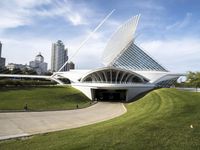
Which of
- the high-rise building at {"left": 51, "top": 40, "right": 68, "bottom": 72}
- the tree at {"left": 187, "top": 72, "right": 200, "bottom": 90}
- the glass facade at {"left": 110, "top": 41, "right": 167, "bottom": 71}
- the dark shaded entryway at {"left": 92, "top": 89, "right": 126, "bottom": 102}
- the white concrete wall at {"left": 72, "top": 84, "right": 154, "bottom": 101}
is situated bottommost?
the dark shaded entryway at {"left": 92, "top": 89, "right": 126, "bottom": 102}

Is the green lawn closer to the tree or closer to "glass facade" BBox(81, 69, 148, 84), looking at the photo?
"glass facade" BBox(81, 69, 148, 84)

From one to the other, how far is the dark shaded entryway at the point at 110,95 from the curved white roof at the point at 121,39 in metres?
20.0

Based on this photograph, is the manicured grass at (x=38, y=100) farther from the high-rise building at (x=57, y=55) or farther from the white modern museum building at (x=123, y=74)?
the high-rise building at (x=57, y=55)

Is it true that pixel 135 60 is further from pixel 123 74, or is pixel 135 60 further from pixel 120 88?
pixel 120 88

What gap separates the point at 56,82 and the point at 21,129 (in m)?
53.3

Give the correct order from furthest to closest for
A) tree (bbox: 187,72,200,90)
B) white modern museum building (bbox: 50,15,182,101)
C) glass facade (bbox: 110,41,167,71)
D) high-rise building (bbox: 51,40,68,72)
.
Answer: high-rise building (bbox: 51,40,68,72), glass facade (bbox: 110,41,167,71), tree (bbox: 187,72,200,90), white modern museum building (bbox: 50,15,182,101)

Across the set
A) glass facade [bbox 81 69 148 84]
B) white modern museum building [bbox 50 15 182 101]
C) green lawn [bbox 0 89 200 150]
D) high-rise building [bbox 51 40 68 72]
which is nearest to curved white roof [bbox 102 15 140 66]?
white modern museum building [bbox 50 15 182 101]

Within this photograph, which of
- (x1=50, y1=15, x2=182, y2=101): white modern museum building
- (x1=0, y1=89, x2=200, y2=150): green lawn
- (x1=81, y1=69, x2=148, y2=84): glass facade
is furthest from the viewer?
(x1=81, y1=69, x2=148, y2=84): glass facade

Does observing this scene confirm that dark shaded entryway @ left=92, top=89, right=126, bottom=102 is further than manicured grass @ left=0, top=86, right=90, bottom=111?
Yes

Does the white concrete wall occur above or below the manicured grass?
above

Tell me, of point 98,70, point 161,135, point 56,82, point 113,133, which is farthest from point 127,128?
point 56,82

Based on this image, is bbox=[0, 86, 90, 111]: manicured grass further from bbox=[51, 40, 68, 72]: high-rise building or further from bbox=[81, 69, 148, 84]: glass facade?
bbox=[51, 40, 68, 72]: high-rise building

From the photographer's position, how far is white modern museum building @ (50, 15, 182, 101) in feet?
153

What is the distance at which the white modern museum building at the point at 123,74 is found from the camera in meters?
46.5
